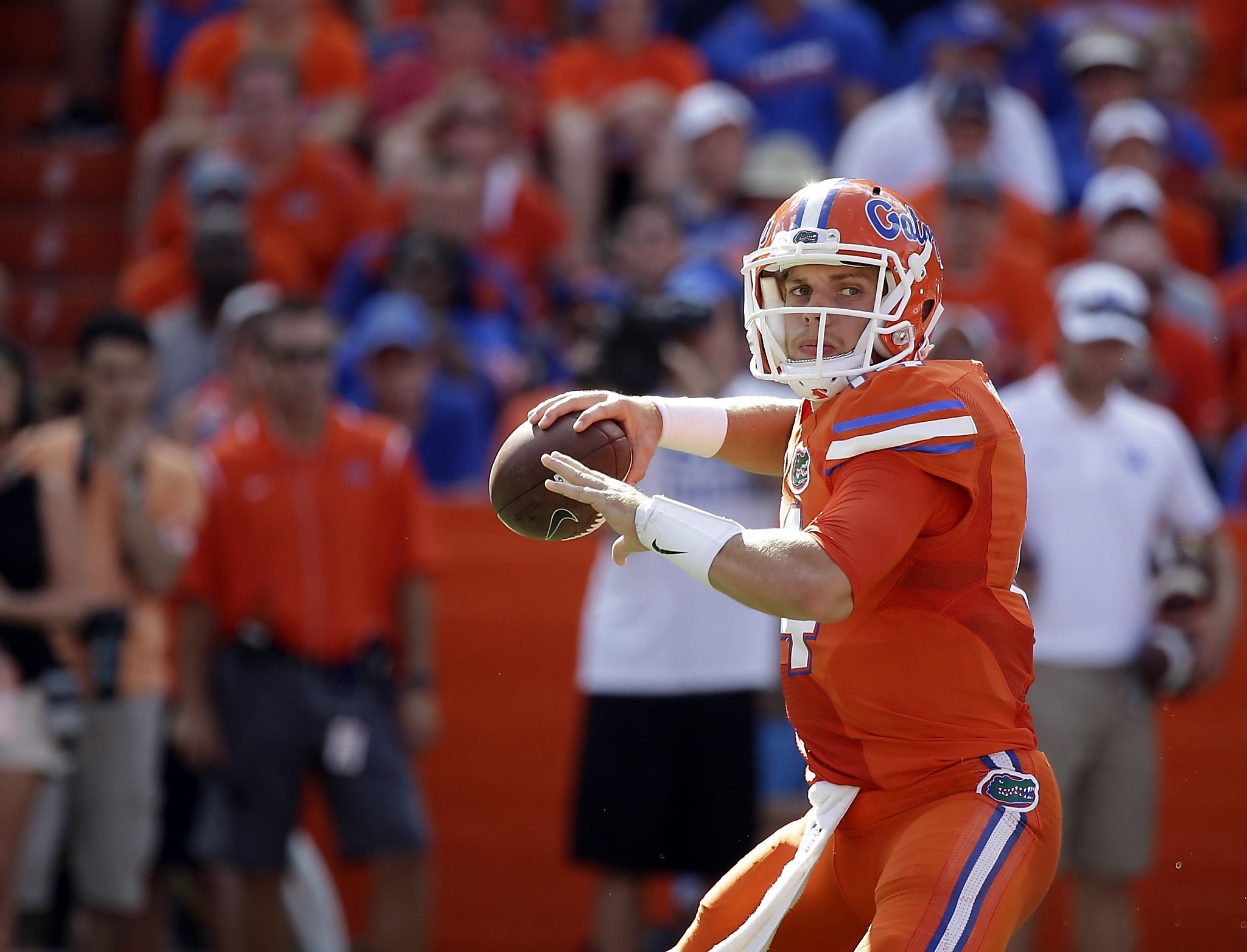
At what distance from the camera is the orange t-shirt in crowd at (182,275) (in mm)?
8219

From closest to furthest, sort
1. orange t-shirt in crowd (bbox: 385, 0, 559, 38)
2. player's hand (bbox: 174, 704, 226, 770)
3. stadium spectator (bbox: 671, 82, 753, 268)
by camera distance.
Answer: player's hand (bbox: 174, 704, 226, 770)
stadium spectator (bbox: 671, 82, 753, 268)
orange t-shirt in crowd (bbox: 385, 0, 559, 38)

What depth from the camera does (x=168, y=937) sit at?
23.1ft

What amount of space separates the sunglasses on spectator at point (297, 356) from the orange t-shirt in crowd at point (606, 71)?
3.35 m

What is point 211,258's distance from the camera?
7.67 metres

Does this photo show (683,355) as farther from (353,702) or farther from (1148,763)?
(1148,763)

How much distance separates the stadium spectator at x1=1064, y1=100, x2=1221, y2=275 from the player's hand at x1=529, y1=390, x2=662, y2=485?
15.8 feet

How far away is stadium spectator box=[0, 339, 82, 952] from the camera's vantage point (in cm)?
Result: 578

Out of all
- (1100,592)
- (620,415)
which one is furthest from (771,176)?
(620,415)

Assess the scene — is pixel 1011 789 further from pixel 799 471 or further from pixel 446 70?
pixel 446 70

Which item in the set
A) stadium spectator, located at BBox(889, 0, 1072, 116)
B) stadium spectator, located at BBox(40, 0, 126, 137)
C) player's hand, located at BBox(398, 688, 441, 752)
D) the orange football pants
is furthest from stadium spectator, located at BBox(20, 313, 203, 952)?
stadium spectator, located at BBox(889, 0, 1072, 116)

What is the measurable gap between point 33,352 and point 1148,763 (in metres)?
6.27

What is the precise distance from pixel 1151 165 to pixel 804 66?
191cm

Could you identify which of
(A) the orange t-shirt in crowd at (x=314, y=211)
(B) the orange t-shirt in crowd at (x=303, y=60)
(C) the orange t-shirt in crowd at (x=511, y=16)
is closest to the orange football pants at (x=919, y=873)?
(A) the orange t-shirt in crowd at (x=314, y=211)

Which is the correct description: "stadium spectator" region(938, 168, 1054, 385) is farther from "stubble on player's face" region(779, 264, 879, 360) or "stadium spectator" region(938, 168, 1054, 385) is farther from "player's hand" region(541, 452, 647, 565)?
"player's hand" region(541, 452, 647, 565)
